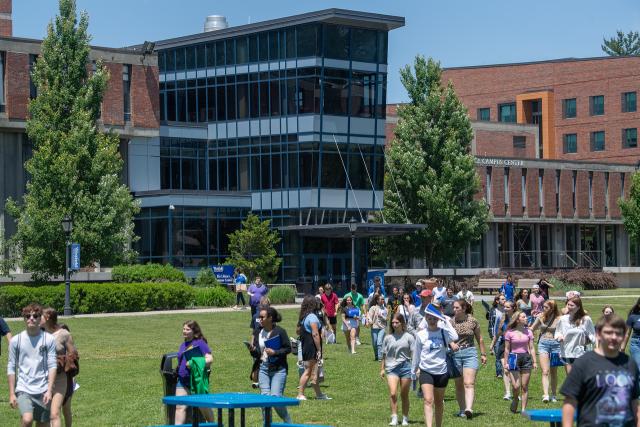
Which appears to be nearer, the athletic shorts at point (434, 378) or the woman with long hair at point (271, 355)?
the athletic shorts at point (434, 378)

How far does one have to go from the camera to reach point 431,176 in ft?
206

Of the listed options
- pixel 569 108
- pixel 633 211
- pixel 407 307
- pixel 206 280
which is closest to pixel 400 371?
pixel 407 307

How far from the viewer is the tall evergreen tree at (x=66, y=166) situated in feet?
159

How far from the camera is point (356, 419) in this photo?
18.6 m

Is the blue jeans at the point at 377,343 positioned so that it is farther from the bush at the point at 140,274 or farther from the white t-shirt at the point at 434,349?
the bush at the point at 140,274

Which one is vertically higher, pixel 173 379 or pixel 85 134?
pixel 85 134

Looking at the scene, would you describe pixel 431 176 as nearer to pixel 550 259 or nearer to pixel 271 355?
pixel 550 259

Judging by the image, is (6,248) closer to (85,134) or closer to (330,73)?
(85,134)

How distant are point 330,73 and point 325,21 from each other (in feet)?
8.69

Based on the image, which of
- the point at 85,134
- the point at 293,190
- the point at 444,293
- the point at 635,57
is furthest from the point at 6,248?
the point at 635,57

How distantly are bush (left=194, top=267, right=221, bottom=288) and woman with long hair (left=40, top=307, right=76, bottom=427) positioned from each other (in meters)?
40.6

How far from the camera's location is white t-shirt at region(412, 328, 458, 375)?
16266mm

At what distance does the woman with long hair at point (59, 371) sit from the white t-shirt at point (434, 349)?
466 centimetres

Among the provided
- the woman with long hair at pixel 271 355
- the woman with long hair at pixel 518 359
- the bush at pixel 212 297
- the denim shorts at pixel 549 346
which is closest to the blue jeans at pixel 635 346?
the woman with long hair at pixel 518 359
